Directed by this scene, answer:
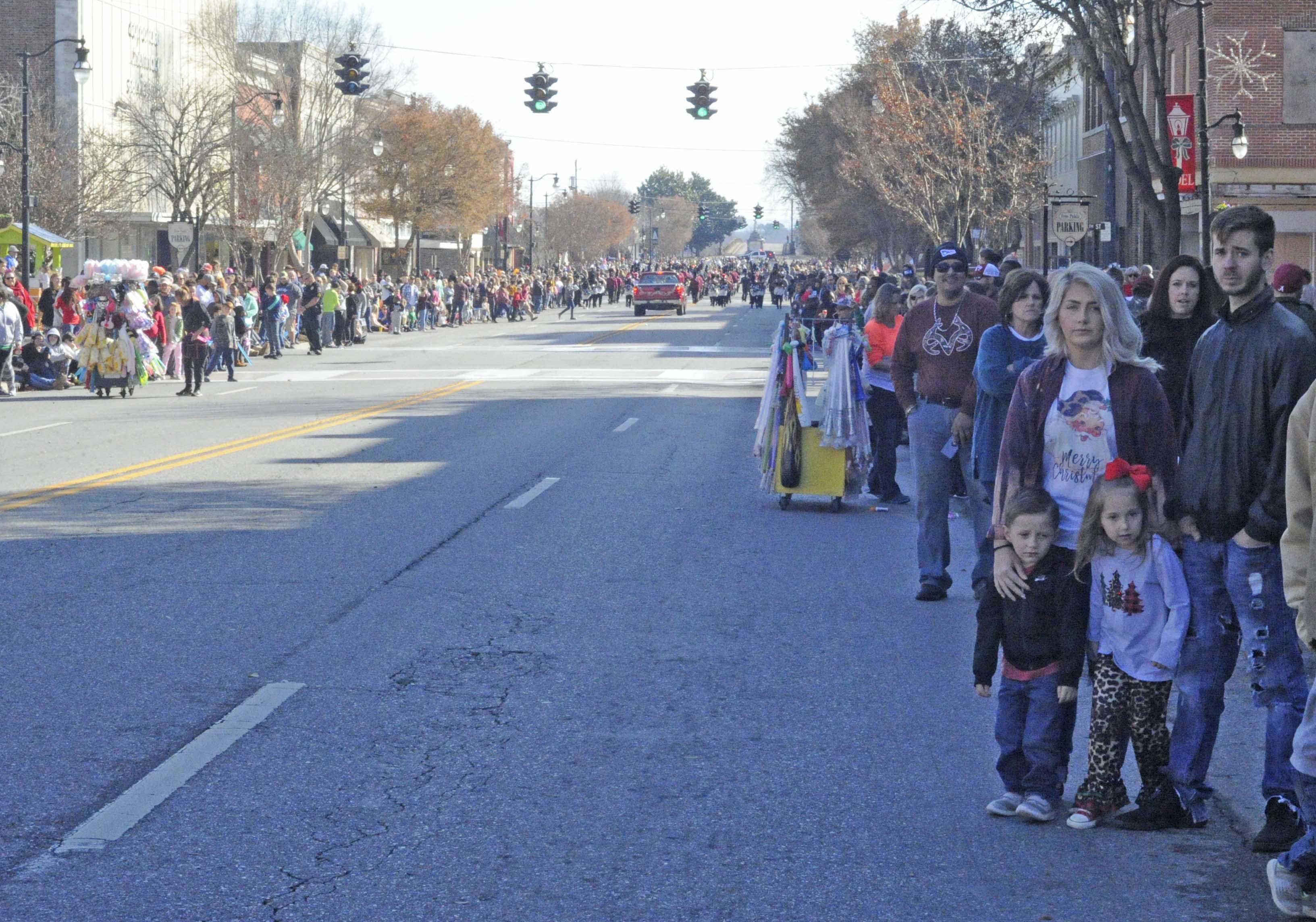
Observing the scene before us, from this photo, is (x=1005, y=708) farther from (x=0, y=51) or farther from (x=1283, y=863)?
(x=0, y=51)

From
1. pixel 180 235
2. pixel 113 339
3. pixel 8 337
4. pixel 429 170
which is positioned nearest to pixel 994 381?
pixel 113 339

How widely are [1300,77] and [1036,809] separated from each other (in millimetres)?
35830

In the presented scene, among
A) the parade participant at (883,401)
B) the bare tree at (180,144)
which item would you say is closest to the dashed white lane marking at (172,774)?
the parade participant at (883,401)

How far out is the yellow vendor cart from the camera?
13.4 metres

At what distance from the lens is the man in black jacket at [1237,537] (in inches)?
207

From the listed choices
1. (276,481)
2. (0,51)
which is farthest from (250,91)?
(276,481)

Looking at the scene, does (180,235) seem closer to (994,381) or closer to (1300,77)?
(1300,77)

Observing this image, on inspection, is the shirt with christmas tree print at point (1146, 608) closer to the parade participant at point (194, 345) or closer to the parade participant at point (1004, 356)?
the parade participant at point (1004, 356)

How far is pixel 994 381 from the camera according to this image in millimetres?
8000

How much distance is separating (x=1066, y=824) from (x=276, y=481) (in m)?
9.96

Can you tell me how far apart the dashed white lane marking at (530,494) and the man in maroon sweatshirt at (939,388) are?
424cm

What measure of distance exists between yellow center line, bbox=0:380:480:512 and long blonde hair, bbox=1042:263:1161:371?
29.6 feet

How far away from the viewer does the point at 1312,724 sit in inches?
173

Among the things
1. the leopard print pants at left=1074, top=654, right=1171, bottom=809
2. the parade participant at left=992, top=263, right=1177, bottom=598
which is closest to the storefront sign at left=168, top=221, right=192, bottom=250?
the parade participant at left=992, top=263, right=1177, bottom=598
